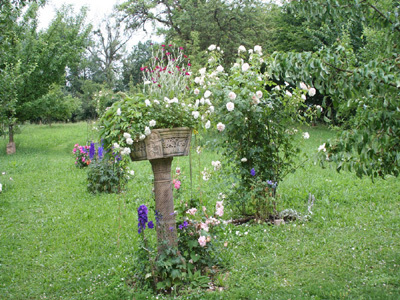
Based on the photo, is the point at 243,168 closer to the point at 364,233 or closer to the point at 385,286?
the point at 364,233

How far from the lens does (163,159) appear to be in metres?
3.48

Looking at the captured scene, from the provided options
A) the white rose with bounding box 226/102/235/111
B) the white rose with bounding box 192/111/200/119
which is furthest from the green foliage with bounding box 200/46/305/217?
the white rose with bounding box 192/111/200/119

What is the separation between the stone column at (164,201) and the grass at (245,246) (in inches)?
20.3

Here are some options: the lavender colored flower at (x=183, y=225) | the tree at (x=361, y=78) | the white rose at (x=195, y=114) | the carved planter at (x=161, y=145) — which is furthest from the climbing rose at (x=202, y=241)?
the tree at (x=361, y=78)

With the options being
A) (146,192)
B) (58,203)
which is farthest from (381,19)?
(58,203)

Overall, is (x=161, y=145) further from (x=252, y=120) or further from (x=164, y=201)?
(x=252, y=120)

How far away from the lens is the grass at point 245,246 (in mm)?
3407

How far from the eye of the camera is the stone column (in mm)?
3486

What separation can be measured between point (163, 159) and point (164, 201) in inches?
15.9

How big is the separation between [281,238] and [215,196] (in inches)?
87.2

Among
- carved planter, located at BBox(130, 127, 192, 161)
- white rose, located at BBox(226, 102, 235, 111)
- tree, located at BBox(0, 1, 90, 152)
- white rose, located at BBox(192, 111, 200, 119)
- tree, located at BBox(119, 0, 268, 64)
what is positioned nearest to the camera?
carved planter, located at BBox(130, 127, 192, 161)

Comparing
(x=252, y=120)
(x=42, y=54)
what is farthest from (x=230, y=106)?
(x=42, y=54)

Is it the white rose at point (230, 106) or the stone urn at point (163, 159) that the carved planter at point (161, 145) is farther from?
the white rose at point (230, 106)

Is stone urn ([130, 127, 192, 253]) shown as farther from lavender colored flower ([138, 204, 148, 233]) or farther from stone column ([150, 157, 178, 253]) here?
lavender colored flower ([138, 204, 148, 233])
